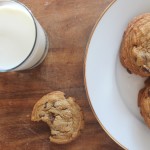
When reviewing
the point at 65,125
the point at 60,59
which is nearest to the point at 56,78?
the point at 60,59

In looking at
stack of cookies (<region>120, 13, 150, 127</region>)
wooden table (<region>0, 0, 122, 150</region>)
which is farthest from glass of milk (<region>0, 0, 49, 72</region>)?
stack of cookies (<region>120, 13, 150, 127</region>)

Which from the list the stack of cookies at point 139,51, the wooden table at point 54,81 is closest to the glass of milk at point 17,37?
the wooden table at point 54,81

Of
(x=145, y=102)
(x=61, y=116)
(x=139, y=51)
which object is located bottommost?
(x=61, y=116)

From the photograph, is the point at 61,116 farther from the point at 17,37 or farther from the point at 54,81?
the point at 17,37

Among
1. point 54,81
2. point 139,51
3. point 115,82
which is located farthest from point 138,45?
point 54,81

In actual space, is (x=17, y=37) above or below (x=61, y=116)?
above

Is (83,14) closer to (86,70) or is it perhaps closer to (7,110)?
(86,70)

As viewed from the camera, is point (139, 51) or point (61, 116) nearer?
point (139, 51)
